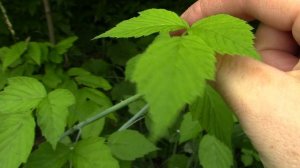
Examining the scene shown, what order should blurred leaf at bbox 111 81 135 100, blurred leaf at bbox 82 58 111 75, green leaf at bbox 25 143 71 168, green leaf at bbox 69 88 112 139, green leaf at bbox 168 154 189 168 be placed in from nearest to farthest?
green leaf at bbox 25 143 71 168 < green leaf at bbox 69 88 112 139 < green leaf at bbox 168 154 189 168 < blurred leaf at bbox 111 81 135 100 < blurred leaf at bbox 82 58 111 75

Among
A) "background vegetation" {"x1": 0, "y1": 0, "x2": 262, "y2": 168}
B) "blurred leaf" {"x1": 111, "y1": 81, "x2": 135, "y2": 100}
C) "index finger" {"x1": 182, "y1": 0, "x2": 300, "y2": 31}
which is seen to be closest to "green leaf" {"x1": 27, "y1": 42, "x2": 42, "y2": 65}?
"background vegetation" {"x1": 0, "y1": 0, "x2": 262, "y2": 168}

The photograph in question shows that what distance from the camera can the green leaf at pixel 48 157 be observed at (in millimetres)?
1064

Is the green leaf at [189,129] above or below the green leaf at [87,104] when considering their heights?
above

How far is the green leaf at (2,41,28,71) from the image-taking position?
5.70 feet

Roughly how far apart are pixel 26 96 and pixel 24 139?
13 cm

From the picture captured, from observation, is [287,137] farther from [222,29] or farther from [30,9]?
[30,9]

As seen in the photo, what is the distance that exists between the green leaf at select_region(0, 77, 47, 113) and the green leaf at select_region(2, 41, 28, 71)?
684mm

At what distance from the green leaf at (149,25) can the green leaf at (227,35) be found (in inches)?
1.6

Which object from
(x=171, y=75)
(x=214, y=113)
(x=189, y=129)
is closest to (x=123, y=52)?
(x=189, y=129)

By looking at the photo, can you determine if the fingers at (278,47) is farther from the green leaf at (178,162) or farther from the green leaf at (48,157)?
the green leaf at (178,162)

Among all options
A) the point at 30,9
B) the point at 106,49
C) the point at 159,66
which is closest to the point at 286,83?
the point at 159,66

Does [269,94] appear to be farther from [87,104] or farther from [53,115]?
[87,104]

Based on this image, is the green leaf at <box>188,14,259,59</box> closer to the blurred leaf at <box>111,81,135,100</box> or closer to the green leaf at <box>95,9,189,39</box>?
the green leaf at <box>95,9,189,39</box>

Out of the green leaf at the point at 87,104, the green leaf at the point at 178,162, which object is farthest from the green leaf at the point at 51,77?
the green leaf at the point at 178,162
